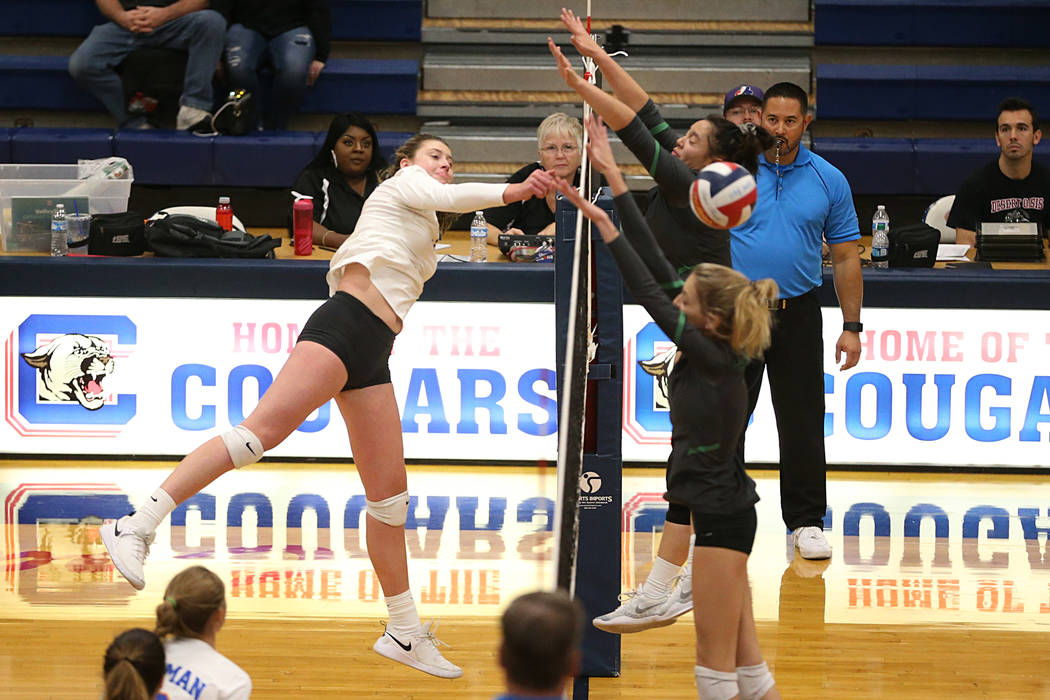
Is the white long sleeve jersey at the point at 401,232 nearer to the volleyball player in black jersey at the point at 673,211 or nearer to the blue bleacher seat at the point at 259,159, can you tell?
the volleyball player in black jersey at the point at 673,211

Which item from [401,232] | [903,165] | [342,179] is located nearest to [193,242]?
[342,179]

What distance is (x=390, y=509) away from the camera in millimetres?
4461

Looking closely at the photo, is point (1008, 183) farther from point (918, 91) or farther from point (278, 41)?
point (278, 41)

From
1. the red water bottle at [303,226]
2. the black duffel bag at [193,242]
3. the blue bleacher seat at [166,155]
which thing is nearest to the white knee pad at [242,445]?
the black duffel bag at [193,242]

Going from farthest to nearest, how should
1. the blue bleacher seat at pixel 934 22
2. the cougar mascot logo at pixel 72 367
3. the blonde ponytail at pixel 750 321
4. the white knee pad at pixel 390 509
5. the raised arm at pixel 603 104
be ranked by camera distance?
the blue bleacher seat at pixel 934 22 < the cougar mascot logo at pixel 72 367 < the white knee pad at pixel 390 509 < the raised arm at pixel 603 104 < the blonde ponytail at pixel 750 321

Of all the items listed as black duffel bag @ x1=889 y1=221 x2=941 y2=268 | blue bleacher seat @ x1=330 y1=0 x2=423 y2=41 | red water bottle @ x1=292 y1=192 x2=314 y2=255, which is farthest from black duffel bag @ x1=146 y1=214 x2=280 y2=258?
blue bleacher seat @ x1=330 y1=0 x2=423 y2=41

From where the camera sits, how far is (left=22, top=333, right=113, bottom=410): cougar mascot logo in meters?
6.71

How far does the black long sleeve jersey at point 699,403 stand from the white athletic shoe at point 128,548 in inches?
62.4

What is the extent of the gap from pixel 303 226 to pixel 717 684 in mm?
4135

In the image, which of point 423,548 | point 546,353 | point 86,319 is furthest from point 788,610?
point 86,319

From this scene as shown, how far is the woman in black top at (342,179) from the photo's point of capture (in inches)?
289

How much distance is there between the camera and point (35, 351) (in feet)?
22.1

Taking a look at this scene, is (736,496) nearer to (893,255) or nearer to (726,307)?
(726,307)

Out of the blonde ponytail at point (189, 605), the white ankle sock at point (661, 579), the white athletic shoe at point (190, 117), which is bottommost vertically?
the white ankle sock at point (661, 579)
